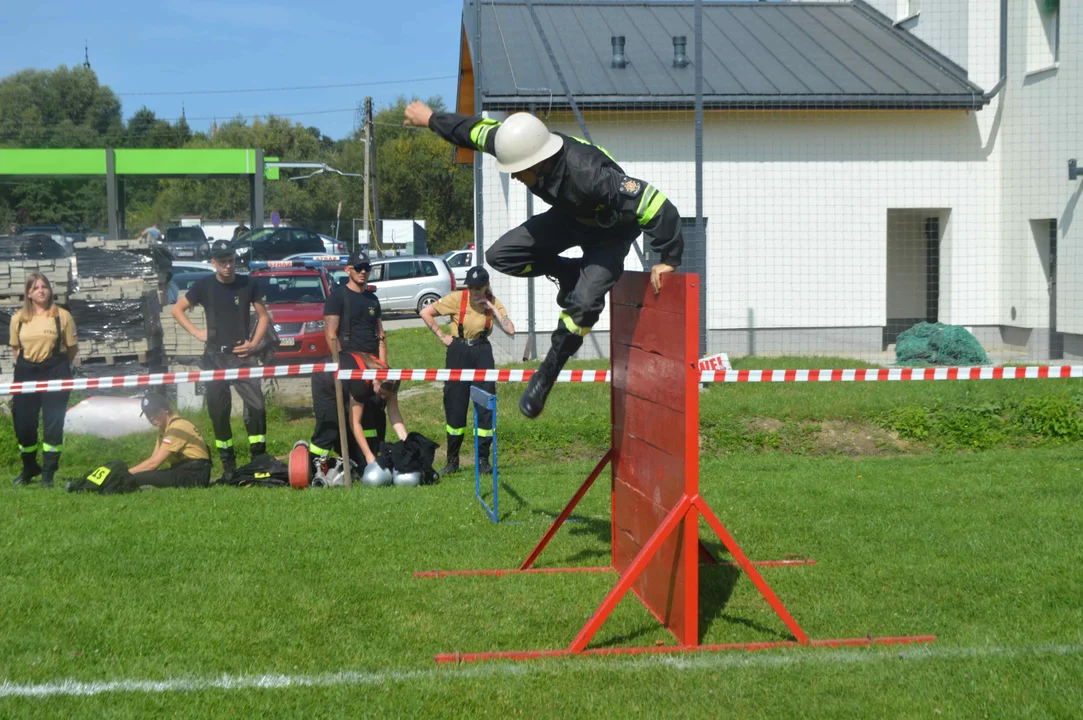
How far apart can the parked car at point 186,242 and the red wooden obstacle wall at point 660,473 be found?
2823 centimetres

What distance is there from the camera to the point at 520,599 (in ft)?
20.4

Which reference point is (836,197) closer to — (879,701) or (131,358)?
(131,358)

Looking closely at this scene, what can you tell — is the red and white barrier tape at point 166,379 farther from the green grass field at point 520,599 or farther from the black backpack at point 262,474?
the green grass field at point 520,599

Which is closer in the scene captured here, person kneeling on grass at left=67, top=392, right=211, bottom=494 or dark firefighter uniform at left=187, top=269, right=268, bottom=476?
person kneeling on grass at left=67, top=392, right=211, bottom=494

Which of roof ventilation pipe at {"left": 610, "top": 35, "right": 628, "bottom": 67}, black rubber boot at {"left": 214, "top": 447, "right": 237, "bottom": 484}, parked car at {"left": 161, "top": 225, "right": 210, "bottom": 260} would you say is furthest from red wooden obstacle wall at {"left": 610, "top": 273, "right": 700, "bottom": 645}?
parked car at {"left": 161, "top": 225, "right": 210, "bottom": 260}

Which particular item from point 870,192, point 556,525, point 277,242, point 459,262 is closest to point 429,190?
point 459,262

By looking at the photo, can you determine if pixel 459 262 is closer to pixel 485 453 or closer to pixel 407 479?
pixel 485 453

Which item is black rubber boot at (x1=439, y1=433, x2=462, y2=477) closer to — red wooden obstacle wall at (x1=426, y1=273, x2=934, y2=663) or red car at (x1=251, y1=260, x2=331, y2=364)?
red wooden obstacle wall at (x1=426, y1=273, x2=934, y2=663)

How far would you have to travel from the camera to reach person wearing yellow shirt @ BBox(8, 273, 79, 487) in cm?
1063

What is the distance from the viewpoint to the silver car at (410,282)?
32.0m

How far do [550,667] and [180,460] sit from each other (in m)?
6.20

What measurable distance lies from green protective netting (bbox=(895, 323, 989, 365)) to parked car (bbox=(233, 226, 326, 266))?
2390cm

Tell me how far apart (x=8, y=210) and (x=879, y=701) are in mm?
68933

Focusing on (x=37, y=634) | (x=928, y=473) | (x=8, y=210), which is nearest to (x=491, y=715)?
(x=37, y=634)
